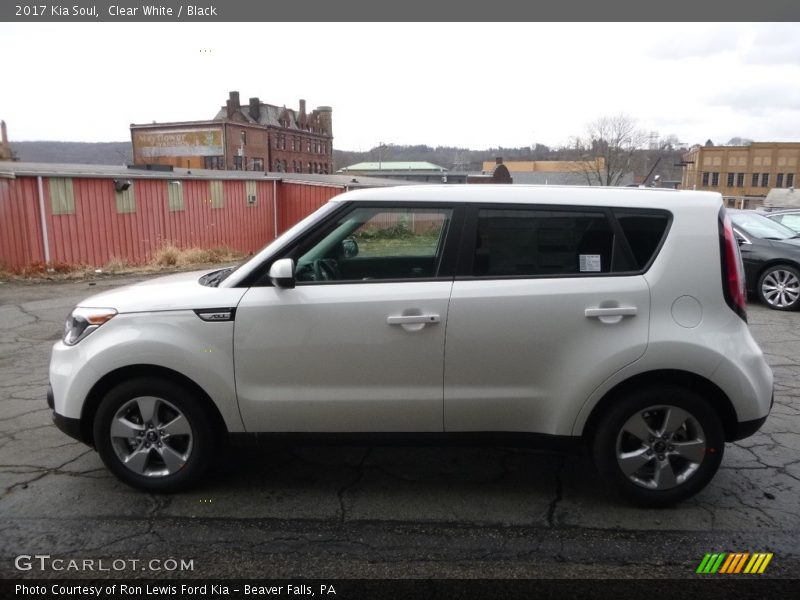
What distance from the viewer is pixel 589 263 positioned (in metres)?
3.68

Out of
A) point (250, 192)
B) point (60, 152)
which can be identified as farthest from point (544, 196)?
point (60, 152)

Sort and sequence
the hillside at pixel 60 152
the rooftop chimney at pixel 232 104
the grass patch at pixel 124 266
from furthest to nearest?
the rooftop chimney at pixel 232 104, the hillside at pixel 60 152, the grass patch at pixel 124 266

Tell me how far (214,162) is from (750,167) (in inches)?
2163

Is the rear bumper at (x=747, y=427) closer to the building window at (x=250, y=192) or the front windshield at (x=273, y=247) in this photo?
the front windshield at (x=273, y=247)

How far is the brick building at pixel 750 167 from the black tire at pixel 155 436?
234 feet

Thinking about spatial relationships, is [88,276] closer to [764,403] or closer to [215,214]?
[215,214]

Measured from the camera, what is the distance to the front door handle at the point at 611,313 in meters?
3.53

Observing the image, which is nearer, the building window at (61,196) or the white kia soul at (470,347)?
the white kia soul at (470,347)

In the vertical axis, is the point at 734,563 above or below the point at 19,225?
below

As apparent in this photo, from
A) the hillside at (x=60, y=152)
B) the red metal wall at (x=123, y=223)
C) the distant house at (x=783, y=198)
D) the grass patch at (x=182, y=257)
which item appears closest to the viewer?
the red metal wall at (x=123, y=223)

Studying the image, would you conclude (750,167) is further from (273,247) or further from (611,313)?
(273,247)

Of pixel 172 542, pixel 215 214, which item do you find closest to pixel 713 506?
pixel 172 542

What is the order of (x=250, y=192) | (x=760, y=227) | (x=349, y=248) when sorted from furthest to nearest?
(x=250, y=192)
(x=760, y=227)
(x=349, y=248)

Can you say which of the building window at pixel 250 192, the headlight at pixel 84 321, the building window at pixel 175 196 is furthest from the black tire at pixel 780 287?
the building window at pixel 250 192
